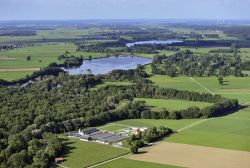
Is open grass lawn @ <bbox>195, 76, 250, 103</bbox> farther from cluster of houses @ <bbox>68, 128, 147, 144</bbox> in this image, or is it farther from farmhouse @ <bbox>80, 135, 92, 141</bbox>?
farmhouse @ <bbox>80, 135, 92, 141</bbox>

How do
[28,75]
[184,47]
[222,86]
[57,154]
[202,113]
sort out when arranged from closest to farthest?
[57,154] → [202,113] → [222,86] → [28,75] → [184,47]

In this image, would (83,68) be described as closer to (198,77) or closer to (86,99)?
(198,77)

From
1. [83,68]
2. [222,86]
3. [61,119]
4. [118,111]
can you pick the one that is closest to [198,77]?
[222,86]

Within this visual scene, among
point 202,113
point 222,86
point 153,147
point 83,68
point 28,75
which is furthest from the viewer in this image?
point 83,68

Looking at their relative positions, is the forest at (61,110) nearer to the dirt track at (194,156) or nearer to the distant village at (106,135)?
the distant village at (106,135)

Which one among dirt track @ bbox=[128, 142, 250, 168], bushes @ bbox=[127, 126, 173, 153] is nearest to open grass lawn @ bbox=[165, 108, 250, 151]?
bushes @ bbox=[127, 126, 173, 153]

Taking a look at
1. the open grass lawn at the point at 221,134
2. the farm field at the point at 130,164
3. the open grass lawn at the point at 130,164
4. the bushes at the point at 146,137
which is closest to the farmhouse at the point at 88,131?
the bushes at the point at 146,137

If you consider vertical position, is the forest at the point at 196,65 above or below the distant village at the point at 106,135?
above

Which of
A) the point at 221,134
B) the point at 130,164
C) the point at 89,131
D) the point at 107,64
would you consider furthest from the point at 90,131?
the point at 107,64
